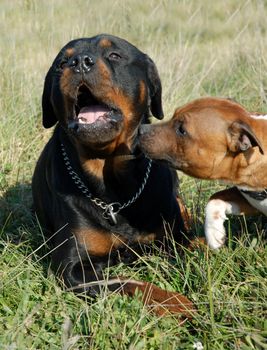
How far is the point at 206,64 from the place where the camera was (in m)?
8.50

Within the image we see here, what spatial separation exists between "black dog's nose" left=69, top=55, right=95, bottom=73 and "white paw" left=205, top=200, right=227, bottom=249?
120 centimetres

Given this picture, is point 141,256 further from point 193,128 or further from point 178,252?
point 193,128

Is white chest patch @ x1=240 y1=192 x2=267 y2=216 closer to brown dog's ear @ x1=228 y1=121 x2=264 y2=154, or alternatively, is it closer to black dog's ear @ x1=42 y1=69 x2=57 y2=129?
brown dog's ear @ x1=228 y1=121 x2=264 y2=154

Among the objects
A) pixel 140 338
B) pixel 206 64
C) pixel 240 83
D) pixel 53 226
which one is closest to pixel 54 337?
pixel 140 338

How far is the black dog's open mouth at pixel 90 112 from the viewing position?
404cm

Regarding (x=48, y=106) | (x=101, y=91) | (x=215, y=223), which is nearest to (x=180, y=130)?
(x=101, y=91)

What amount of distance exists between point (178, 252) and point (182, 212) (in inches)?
21.1

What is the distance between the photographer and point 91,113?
4211mm

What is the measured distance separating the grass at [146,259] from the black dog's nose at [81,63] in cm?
125

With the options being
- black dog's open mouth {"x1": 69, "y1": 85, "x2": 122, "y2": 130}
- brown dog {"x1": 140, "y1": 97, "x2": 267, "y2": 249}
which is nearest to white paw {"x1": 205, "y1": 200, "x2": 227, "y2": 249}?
brown dog {"x1": 140, "y1": 97, "x2": 267, "y2": 249}

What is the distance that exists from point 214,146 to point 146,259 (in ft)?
2.90

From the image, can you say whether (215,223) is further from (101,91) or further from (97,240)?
(101,91)

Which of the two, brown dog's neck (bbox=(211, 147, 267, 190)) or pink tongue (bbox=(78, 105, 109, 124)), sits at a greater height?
pink tongue (bbox=(78, 105, 109, 124))

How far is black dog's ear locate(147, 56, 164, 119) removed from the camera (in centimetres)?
461
